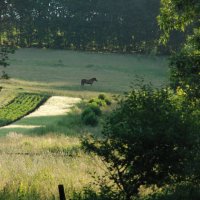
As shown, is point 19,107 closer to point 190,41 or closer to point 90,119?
point 90,119

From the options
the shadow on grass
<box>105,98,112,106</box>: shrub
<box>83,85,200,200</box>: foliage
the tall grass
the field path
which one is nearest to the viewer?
<box>83,85,200,200</box>: foliage

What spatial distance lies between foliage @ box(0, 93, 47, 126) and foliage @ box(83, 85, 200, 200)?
95.5 ft

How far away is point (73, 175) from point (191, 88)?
4903 millimetres

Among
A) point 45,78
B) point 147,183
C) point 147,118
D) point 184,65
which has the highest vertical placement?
point 184,65

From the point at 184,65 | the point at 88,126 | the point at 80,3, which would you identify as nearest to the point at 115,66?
the point at 80,3

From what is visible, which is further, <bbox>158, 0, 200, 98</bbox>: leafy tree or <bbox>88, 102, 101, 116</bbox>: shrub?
<bbox>88, 102, 101, 116</bbox>: shrub

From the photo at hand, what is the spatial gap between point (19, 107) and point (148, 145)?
3731cm

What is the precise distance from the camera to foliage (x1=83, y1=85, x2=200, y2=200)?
11.8 metres

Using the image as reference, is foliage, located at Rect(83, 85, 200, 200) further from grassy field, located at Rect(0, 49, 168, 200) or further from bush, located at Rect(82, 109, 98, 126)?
bush, located at Rect(82, 109, 98, 126)

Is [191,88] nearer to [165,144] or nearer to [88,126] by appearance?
[165,144]

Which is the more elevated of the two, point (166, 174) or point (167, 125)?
point (167, 125)

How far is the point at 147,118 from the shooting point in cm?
1209

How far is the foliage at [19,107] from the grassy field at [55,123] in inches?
44.2

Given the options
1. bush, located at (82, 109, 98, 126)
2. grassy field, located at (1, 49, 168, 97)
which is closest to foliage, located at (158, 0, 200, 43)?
bush, located at (82, 109, 98, 126)
